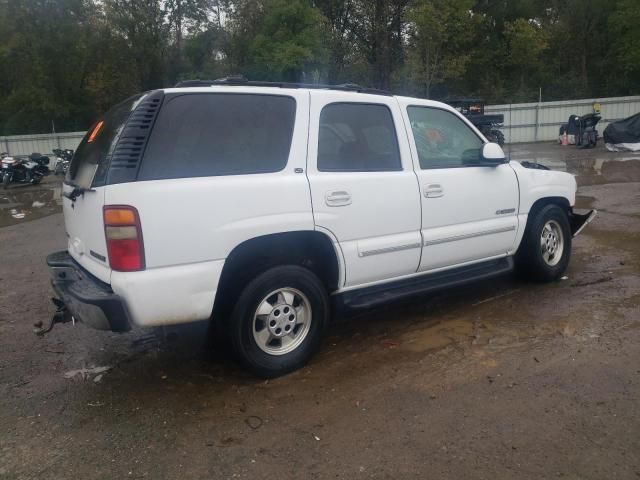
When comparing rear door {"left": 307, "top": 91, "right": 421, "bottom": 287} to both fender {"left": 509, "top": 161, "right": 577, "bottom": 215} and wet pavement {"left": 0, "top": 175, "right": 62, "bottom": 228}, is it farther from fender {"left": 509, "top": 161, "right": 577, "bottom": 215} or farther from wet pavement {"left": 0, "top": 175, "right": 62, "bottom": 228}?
wet pavement {"left": 0, "top": 175, "right": 62, "bottom": 228}

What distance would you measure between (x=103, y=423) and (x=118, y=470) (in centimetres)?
58

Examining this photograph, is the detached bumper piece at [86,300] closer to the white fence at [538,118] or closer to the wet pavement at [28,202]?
the wet pavement at [28,202]

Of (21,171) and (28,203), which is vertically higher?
(21,171)

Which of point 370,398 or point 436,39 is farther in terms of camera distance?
point 436,39

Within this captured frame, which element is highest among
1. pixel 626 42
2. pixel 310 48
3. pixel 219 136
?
pixel 626 42


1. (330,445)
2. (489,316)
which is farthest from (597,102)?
(330,445)

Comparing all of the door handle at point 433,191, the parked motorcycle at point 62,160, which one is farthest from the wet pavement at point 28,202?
the door handle at point 433,191

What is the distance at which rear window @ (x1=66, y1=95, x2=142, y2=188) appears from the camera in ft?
11.9

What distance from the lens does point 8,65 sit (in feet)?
106

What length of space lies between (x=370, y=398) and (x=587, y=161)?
16613mm

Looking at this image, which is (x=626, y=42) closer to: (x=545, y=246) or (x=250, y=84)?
(x=545, y=246)

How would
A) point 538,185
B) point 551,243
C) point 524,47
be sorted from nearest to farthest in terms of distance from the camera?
1. point 538,185
2. point 551,243
3. point 524,47

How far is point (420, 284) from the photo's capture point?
4711mm

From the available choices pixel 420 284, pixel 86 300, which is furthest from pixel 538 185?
pixel 86 300
